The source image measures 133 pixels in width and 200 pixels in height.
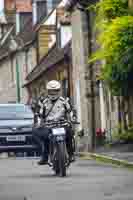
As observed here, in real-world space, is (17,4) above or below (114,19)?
above

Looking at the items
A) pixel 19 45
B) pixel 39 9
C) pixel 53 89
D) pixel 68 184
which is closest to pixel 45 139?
pixel 53 89

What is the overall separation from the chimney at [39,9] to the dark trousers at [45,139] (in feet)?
123

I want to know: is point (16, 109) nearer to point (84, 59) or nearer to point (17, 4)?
point (84, 59)

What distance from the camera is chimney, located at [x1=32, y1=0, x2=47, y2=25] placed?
52188 mm

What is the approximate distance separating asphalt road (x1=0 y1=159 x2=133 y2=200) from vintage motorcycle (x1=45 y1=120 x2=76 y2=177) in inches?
7.5

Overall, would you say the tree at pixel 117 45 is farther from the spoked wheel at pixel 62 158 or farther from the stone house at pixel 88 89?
the spoked wheel at pixel 62 158

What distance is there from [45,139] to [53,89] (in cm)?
95

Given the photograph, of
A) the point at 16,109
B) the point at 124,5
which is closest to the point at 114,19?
the point at 124,5

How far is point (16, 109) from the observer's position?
24688 mm

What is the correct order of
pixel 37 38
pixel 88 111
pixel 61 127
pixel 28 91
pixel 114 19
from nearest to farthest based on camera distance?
pixel 61 127
pixel 114 19
pixel 88 111
pixel 37 38
pixel 28 91

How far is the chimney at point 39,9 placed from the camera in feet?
171

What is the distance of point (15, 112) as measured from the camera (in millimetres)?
24422

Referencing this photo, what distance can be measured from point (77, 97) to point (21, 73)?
70.1 feet

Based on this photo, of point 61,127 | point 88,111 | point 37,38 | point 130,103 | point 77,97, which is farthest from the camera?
point 37,38
